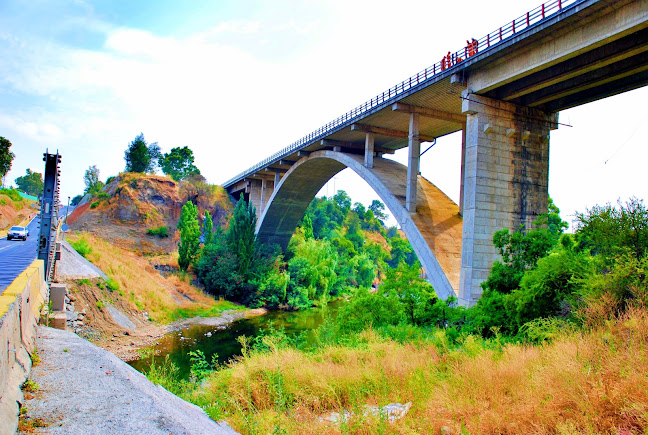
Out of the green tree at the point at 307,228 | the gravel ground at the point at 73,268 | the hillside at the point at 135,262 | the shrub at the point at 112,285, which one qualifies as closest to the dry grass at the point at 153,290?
the hillside at the point at 135,262

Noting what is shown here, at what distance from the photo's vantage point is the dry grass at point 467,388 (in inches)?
168

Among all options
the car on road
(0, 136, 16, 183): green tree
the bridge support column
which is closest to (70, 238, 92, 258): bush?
the car on road

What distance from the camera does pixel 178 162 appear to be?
200ft

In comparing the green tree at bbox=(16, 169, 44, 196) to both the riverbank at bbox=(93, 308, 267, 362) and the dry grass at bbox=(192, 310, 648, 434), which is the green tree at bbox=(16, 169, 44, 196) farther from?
the dry grass at bbox=(192, 310, 648, 434)

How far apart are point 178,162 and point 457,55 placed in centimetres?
5258

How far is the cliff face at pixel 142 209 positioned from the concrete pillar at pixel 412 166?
29333 mm

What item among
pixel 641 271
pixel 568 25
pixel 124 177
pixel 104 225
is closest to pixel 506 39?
pixel 568 25

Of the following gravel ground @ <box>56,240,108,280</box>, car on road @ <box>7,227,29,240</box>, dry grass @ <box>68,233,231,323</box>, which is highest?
car on road @ <box>7,227,29,240</box>

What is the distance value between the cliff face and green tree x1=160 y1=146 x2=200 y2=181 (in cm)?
960

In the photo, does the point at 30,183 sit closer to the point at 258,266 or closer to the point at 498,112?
the point at 258,266

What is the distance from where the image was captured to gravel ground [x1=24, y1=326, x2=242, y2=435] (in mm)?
3945

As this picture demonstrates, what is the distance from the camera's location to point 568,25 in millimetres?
11664

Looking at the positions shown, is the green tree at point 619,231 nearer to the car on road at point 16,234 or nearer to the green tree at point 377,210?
the car on road at point 16,234

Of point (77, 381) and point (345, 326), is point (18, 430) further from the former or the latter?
point (345, 326)
